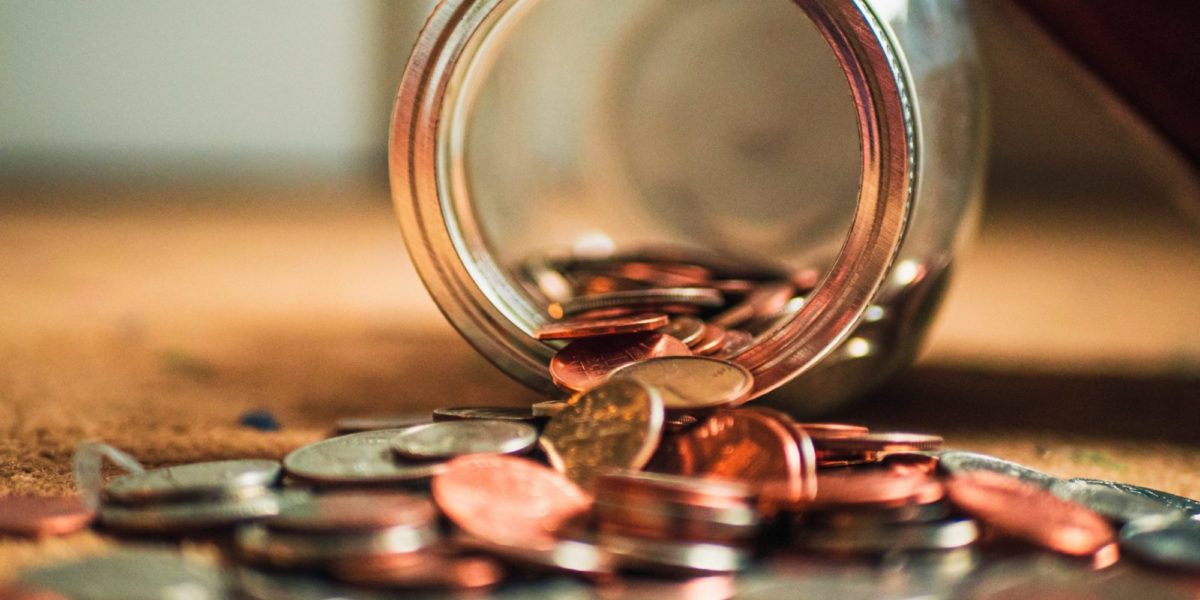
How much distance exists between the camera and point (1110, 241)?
2729 mm

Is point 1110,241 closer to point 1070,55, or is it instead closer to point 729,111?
point 729,111

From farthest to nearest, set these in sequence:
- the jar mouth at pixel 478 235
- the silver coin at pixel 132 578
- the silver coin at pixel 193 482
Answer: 1. the jar mouth at pixel 478 235
2. the silver coin at pixel 193 482
3. the silver coin at pixel 132 578

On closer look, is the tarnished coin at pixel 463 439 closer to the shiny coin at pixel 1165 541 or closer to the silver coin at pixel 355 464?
the silver coin at pixel 355 464

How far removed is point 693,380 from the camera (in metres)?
0.77

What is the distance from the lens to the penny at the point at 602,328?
2.71 feet

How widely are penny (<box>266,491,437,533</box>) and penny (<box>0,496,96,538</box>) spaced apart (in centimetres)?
15

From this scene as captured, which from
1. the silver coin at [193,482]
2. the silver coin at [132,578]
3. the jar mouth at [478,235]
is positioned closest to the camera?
the silver coin at [132,578]

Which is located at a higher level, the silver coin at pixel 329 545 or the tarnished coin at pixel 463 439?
the tarnished coin at pixel 463 439

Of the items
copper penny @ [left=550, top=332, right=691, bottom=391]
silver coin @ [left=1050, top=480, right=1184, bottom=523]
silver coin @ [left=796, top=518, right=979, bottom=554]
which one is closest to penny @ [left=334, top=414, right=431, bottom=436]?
copper penny @ [left=550, top=332, right=691, bottom=391]

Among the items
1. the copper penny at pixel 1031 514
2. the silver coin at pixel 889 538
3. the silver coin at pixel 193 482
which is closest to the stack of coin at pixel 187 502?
the silver coin at pixel 193 482

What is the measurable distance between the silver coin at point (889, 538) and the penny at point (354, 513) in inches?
9.3

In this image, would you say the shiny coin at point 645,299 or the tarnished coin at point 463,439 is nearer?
the tarnished coin at point 463,439

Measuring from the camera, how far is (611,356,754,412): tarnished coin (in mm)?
736

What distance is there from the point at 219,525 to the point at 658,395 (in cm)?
29
